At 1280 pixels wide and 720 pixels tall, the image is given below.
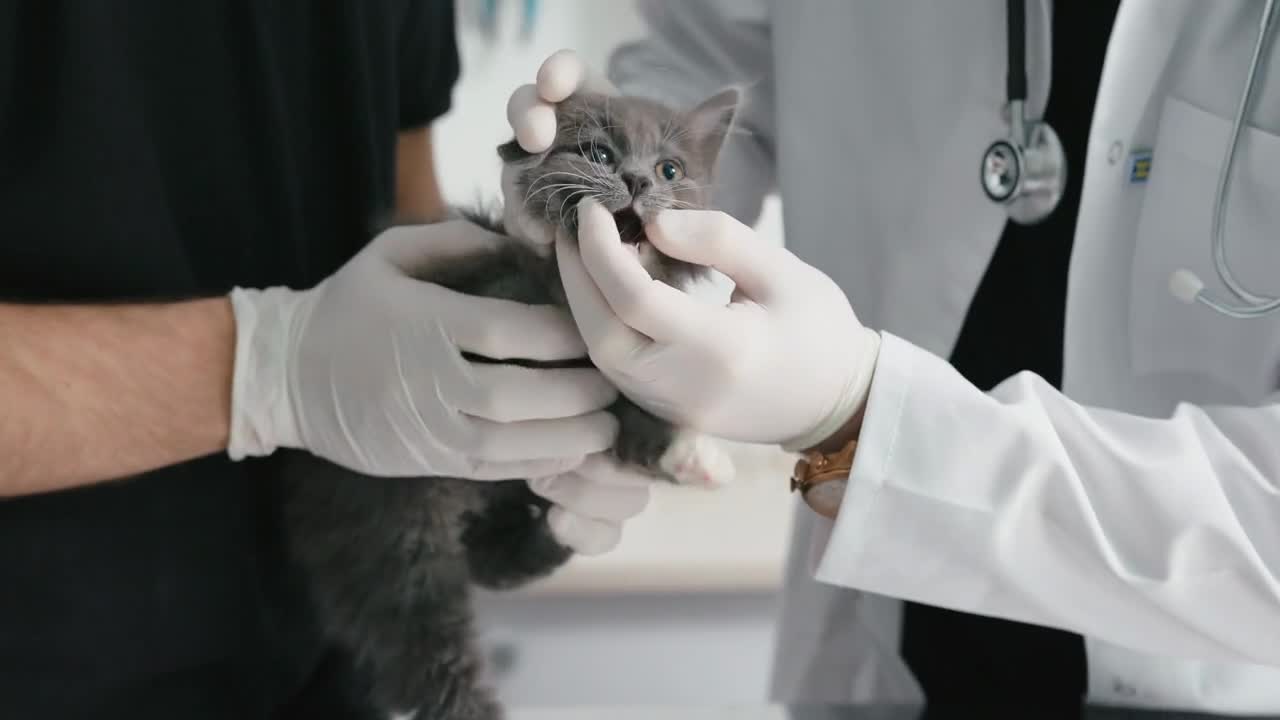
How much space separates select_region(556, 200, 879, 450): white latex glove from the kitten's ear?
146 mm

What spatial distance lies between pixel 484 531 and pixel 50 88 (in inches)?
26.7

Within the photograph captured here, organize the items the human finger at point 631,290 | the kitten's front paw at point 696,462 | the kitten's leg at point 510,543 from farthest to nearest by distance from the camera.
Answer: the kitten's leg at point 510,543 < the kitten's front paw at point 696,462 < the human finger at point 631,290

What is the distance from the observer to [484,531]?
111 centimetres

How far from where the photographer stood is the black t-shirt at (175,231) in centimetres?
82

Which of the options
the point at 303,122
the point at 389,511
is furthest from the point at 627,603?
the point at 303,122

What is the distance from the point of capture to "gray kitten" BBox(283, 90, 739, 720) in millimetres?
746

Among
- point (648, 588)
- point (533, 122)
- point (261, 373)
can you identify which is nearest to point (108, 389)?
point (261, 373)

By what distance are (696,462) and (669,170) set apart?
28 centimetres

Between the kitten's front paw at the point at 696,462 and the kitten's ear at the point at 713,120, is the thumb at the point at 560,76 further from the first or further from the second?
the kitten's front paw at the point at 696,462

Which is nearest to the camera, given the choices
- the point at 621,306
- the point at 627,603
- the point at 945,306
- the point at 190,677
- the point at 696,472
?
the point at 621,306

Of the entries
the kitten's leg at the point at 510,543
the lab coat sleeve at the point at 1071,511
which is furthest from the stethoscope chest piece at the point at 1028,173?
the kitten's leg at the point at 510,543

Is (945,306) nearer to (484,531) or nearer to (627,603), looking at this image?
(484,531)

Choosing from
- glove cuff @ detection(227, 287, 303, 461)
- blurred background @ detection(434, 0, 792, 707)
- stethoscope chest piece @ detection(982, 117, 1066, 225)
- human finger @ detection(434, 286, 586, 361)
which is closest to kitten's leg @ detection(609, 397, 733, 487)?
human finger @ detection(434, 286, 586, 361)

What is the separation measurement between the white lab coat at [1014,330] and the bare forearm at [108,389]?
64cm
